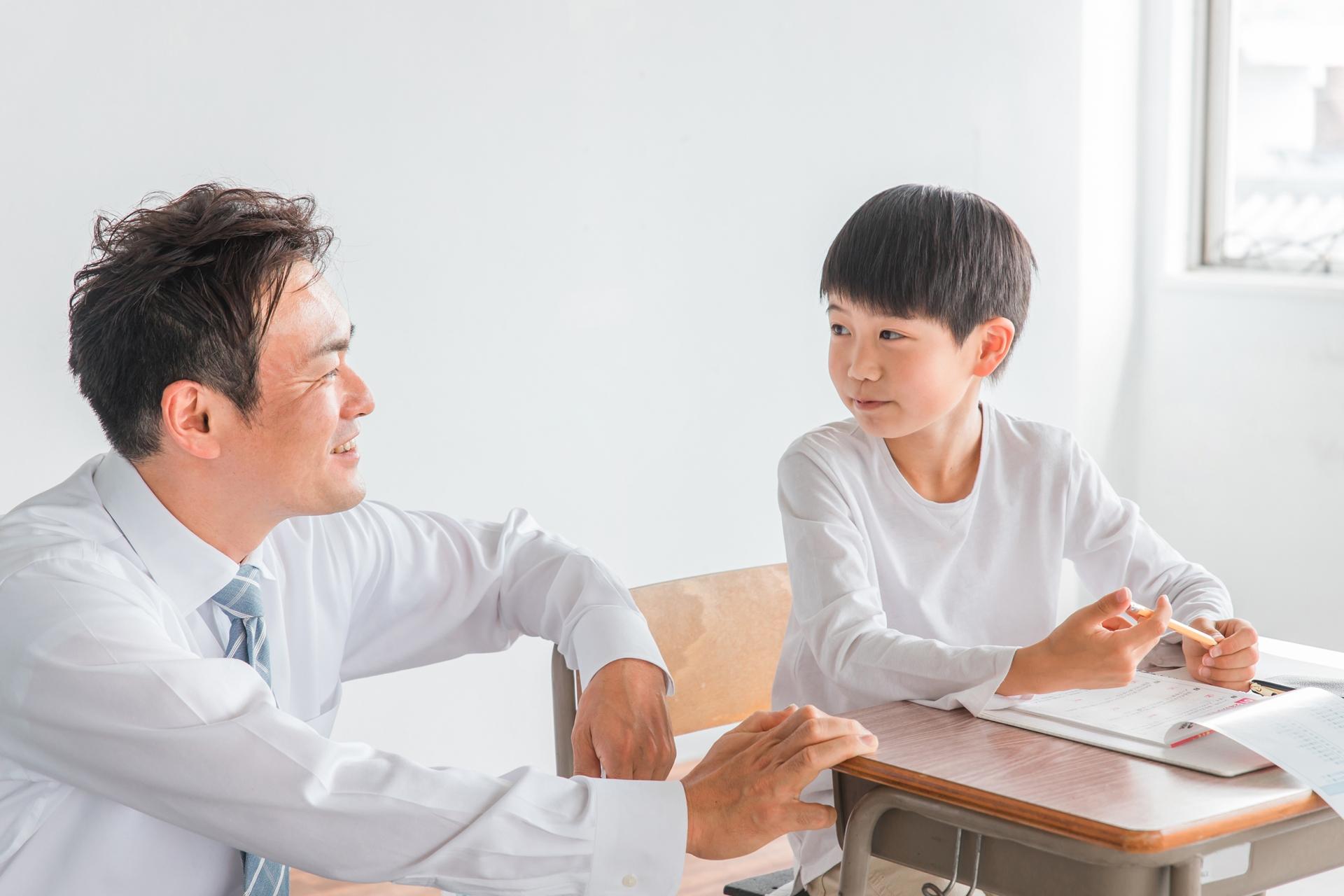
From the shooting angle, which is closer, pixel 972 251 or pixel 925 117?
pixel 972 251

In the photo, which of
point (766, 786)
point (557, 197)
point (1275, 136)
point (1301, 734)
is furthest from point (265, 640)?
point (1275, 136)

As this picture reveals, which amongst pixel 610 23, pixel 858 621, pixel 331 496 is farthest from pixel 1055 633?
pixel 610 23

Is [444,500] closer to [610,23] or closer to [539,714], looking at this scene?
[539,714]

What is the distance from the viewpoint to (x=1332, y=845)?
1.20 meters

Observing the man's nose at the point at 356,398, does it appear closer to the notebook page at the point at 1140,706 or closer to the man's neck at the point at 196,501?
the man's neck at the point at 196,501

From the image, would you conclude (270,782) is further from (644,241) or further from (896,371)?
(644,241)

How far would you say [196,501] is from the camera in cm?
127

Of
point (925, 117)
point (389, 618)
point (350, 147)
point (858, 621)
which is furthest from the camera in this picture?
point (925, 117)

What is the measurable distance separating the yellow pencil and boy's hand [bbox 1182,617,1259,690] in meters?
0.01

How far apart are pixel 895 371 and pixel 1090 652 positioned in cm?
49

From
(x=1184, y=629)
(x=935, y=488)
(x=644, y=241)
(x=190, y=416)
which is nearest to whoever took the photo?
(x=190, y=416)

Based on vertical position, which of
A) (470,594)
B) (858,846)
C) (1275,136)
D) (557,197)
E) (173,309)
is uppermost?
(1275,136)

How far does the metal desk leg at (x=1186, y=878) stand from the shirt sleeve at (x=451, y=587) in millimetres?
607

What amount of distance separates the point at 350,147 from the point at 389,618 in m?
1.41
